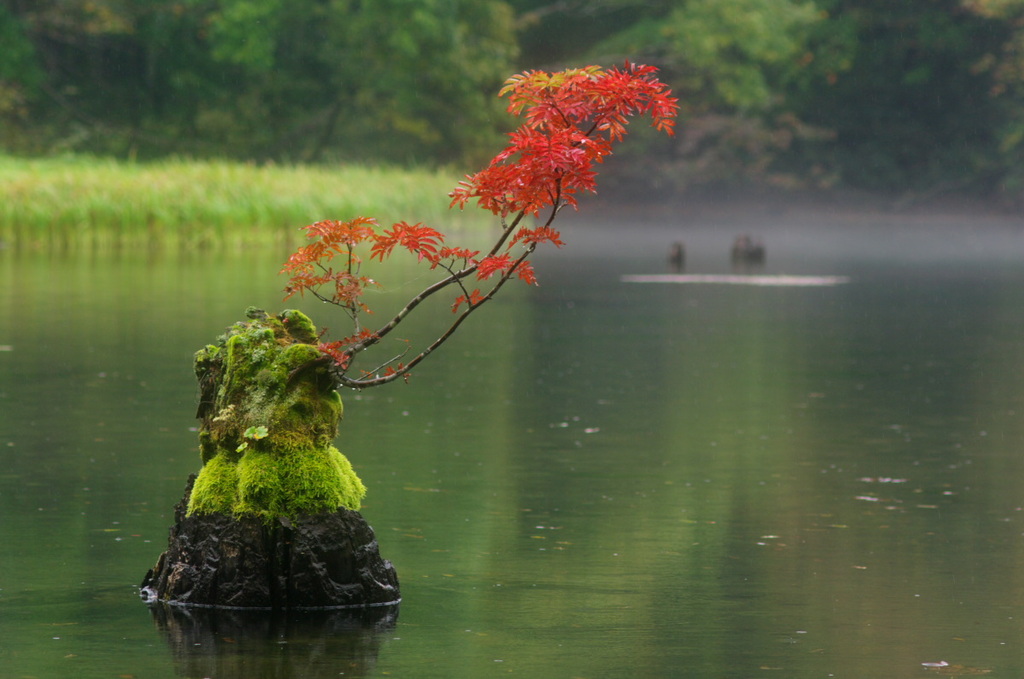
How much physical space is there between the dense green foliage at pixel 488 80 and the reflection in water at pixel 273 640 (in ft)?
175

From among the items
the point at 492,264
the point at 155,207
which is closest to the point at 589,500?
the point at 492,264

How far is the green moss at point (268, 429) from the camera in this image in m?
7.27

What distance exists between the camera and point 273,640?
6801 millimetres

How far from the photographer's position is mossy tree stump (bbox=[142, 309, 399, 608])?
286 inches

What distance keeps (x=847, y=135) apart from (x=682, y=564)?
63548 mm

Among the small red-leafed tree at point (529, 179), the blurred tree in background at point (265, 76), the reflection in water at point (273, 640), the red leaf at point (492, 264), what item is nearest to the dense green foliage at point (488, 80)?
the blurred tree in background at point (265, 76)

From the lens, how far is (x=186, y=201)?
36.6m

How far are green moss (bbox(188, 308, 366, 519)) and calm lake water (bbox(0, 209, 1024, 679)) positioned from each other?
1.58ft

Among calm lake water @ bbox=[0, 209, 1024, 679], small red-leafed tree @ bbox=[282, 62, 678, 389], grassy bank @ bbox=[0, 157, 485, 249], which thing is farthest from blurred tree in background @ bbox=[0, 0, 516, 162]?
small red-leafed tree @ bbox=[282, 62, 678, 389]

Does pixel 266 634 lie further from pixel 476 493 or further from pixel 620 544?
pixel 476 493

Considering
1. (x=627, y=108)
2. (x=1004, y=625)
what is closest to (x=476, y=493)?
(x=627, y=108)

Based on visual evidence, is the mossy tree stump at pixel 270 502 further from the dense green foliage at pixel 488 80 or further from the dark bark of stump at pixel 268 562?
the dense green foliage at pixel 488 80

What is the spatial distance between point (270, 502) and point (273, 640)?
646 mm

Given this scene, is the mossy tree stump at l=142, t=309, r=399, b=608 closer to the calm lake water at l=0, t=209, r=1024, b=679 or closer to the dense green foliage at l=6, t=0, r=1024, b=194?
the calm lake water at l=0, t=209, r=1024, b=679
